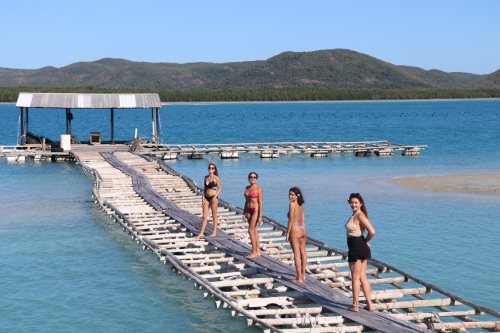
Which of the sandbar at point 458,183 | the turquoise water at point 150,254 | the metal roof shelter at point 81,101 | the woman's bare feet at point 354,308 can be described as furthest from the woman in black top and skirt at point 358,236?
the metal roof shelter at point 81,101

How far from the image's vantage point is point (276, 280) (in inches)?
555

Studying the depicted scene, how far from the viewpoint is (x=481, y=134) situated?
78.1 m

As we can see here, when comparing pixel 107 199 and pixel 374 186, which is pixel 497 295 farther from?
pixel 374 186

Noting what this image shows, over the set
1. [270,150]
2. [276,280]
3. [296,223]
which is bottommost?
[276,280]

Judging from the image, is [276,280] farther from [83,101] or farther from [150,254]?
[83,101]

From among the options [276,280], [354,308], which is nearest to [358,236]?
[354,308]

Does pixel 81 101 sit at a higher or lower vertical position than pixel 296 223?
higher

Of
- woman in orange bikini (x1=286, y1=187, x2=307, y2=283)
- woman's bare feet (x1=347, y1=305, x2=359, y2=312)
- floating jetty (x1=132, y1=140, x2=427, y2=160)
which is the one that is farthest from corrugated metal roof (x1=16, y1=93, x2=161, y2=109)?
woman's bare feet (x1=347, y1=305, x2=359, y2=312)

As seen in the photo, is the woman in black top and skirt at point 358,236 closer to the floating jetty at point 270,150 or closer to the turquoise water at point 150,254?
the turquoise water at point 150,254

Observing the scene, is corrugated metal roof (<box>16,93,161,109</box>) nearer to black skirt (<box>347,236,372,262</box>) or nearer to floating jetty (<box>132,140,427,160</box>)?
floating jetty (<box>132,140,427,160</box>)

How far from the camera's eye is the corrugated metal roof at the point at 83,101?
141ft

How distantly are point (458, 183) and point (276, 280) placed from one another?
21.4 metres

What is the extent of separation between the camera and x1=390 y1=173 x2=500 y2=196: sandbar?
3109cm

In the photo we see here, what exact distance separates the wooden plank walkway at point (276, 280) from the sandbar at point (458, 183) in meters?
12.1
